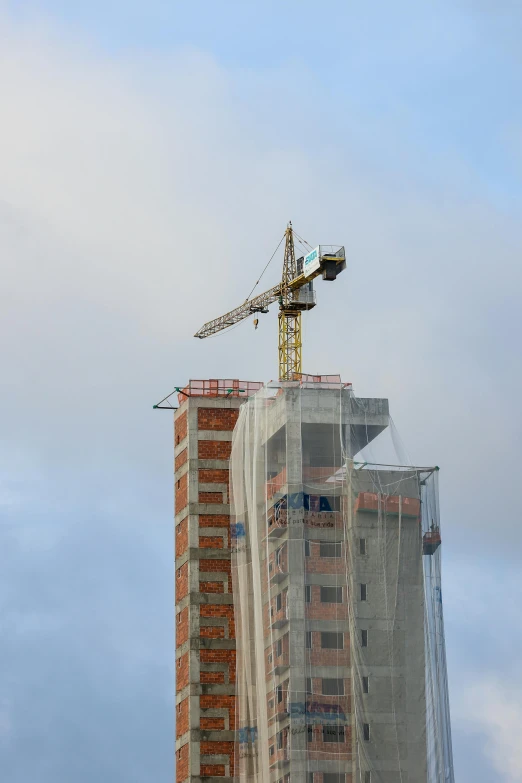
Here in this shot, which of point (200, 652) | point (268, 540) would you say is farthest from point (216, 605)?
point (268, 540)

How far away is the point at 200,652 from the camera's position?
192m

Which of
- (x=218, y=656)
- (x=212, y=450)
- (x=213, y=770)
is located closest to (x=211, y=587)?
(x=218, y=656)

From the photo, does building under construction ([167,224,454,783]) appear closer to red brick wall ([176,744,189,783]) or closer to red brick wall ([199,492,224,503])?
red brick wall ([176,744,189,783])

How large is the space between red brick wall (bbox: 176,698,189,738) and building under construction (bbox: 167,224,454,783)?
7.36ft

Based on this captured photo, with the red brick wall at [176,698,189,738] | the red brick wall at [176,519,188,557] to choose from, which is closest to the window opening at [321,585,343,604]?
the red brick wall at [176,698,189,738]

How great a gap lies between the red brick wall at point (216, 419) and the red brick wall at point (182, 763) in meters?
32.0

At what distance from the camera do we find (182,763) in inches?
7530

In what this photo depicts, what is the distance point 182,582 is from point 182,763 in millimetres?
18068

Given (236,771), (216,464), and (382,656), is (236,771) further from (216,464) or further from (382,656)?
(216,464)

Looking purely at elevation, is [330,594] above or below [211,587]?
below

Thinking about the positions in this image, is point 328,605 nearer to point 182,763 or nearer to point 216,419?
point 182,763

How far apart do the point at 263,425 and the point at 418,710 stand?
1225 inches

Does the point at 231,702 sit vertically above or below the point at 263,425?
below

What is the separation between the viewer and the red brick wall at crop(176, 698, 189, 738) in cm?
19175
